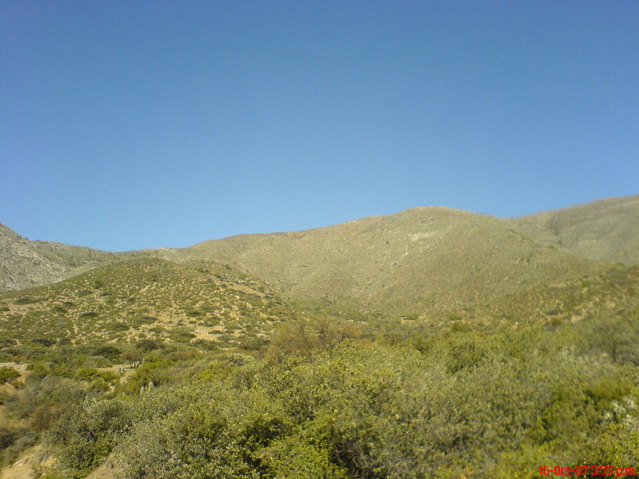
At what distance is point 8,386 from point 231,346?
17.7 metres

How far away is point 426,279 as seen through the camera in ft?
225

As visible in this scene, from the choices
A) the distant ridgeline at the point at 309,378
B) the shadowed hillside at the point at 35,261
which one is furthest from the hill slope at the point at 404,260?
the shadowed hillside at the point at 35,261

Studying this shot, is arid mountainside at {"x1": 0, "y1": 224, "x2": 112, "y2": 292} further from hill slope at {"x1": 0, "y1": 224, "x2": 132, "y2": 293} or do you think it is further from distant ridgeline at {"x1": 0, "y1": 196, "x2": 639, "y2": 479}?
distant ridgeline at {"x1": 0, "y1": 196, "x2": 639, "y2": 479}

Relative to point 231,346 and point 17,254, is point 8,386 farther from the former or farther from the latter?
point 17,254

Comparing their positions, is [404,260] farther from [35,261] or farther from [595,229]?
[35,261]

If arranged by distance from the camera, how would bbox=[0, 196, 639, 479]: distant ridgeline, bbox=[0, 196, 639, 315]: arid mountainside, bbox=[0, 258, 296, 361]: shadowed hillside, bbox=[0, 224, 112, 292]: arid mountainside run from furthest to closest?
bbox=[0, 224, 112, 292]: arid mountainside, bbox=[0, 196, 639, 315]: arid mountainside, bbox=[0, 258, 296, 361]: shadowed hillside, bbox=[0, 196, 639, 479]: distant ridgeline

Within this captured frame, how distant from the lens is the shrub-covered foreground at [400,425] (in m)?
8.05

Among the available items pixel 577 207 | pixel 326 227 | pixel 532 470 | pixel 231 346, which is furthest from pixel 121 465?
pixel 577 207
